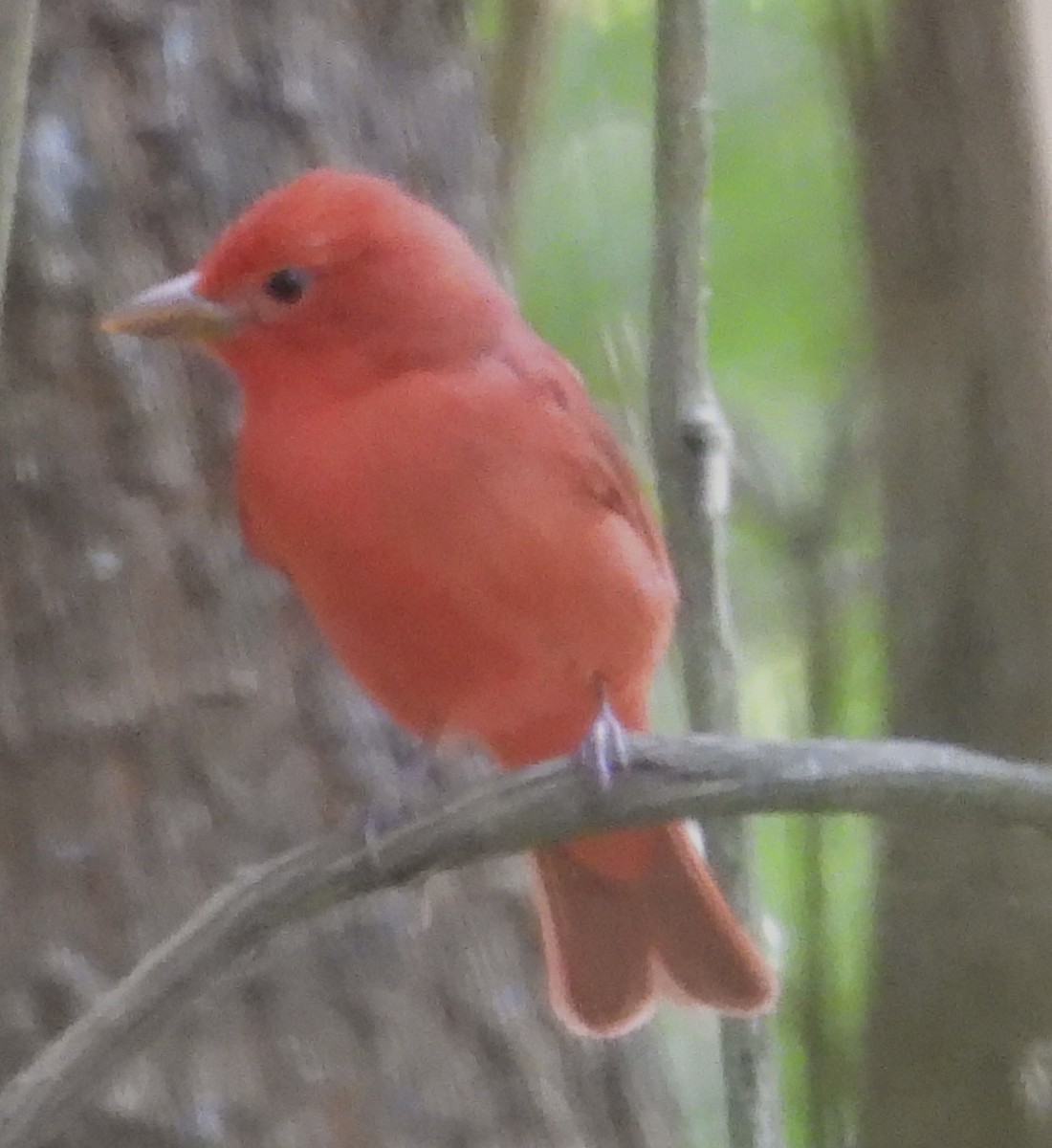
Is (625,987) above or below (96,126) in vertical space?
below

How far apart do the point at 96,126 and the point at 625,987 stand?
2.32ft

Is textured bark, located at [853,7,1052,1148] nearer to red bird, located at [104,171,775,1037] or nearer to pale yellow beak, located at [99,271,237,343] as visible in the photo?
red bird, located at [104,171,775,1037]

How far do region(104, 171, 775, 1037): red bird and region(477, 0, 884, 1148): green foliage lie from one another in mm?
332

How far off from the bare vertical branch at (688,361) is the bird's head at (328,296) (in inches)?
4.5

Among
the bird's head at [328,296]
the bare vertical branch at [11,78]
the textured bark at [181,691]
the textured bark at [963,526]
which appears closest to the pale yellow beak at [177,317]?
the bird's head at [328,296]

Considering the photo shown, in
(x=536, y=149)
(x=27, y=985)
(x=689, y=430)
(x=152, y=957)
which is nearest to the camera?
(x=152, y=957)

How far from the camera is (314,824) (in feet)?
4.34

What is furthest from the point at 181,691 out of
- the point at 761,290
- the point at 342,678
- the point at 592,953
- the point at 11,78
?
the point at 761,290

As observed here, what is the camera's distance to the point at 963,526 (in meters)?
1.12

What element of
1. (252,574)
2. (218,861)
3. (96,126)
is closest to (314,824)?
(218,861)

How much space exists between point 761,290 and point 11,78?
0.96m

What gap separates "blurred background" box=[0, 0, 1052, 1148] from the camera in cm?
113

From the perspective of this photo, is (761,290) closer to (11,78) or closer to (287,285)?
(287,285)

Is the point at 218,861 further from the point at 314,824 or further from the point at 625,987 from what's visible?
the point at 625,987
